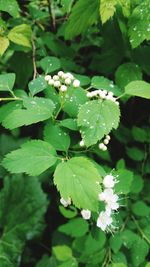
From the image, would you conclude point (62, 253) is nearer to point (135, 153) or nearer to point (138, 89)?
point (135, 153)

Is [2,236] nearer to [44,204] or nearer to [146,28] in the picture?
[44,204]

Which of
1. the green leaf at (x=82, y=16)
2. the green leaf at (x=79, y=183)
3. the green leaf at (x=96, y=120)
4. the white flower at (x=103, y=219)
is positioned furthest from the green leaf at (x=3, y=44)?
the white flower at (x=103, y=219)

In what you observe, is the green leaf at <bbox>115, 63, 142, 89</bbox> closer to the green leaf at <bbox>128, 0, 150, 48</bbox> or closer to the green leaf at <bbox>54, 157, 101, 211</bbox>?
the green leaf at <bbox>128, 0, 150, 48</bbox>

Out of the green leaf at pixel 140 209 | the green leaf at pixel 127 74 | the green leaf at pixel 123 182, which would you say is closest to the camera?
the green leaf at pixel 123 182

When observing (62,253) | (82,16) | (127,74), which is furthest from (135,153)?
(82,16)

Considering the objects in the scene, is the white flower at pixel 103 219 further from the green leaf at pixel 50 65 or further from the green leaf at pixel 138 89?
the green leaf at pixel 50 65

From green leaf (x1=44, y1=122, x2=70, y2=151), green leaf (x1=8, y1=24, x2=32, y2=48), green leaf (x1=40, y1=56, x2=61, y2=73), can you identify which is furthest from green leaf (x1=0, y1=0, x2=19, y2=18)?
green leaf (x1=44, y1=122, x2=70, y2=151)

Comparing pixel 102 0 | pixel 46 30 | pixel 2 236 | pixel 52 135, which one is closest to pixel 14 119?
pixel 52 135
